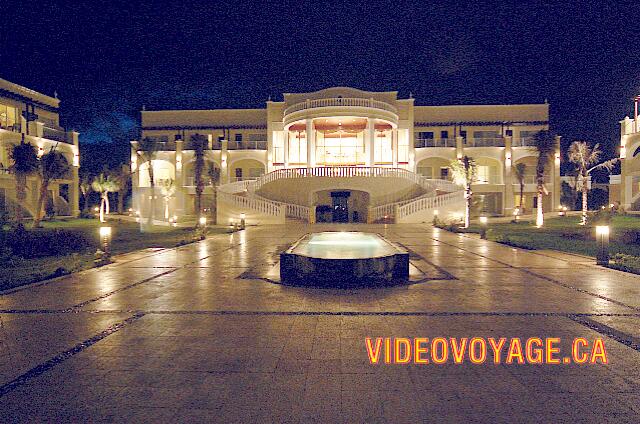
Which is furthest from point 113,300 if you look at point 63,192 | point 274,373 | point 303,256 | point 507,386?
point 63,192

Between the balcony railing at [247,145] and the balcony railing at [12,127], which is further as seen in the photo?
the balcony railing at [247,145]

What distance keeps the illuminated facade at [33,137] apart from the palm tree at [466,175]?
31931 millimetres

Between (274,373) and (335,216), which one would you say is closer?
(274,373)

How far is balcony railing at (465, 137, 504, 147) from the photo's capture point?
40.9 m

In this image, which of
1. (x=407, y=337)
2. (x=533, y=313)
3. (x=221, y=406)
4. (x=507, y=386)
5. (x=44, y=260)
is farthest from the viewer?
(x=44, y=260)

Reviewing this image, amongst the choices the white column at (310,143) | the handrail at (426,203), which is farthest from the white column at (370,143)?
the handrail at (426,203)

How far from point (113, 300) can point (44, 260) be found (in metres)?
7.75

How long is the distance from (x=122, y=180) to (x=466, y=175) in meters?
39.3

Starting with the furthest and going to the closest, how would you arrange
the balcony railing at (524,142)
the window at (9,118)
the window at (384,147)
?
the balcony railing at (524,142) → the window at (384,147) → the window at (9,118)

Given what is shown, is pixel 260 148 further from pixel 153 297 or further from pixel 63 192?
pixel 153 297

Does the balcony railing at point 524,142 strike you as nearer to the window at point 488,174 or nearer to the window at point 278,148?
the window at point 488,174

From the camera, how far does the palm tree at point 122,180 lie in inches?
1853

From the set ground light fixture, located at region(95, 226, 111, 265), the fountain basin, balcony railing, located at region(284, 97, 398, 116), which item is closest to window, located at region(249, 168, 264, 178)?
balcony railing, located at region(284, 97, 398, 116)

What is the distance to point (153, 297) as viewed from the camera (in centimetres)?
756
